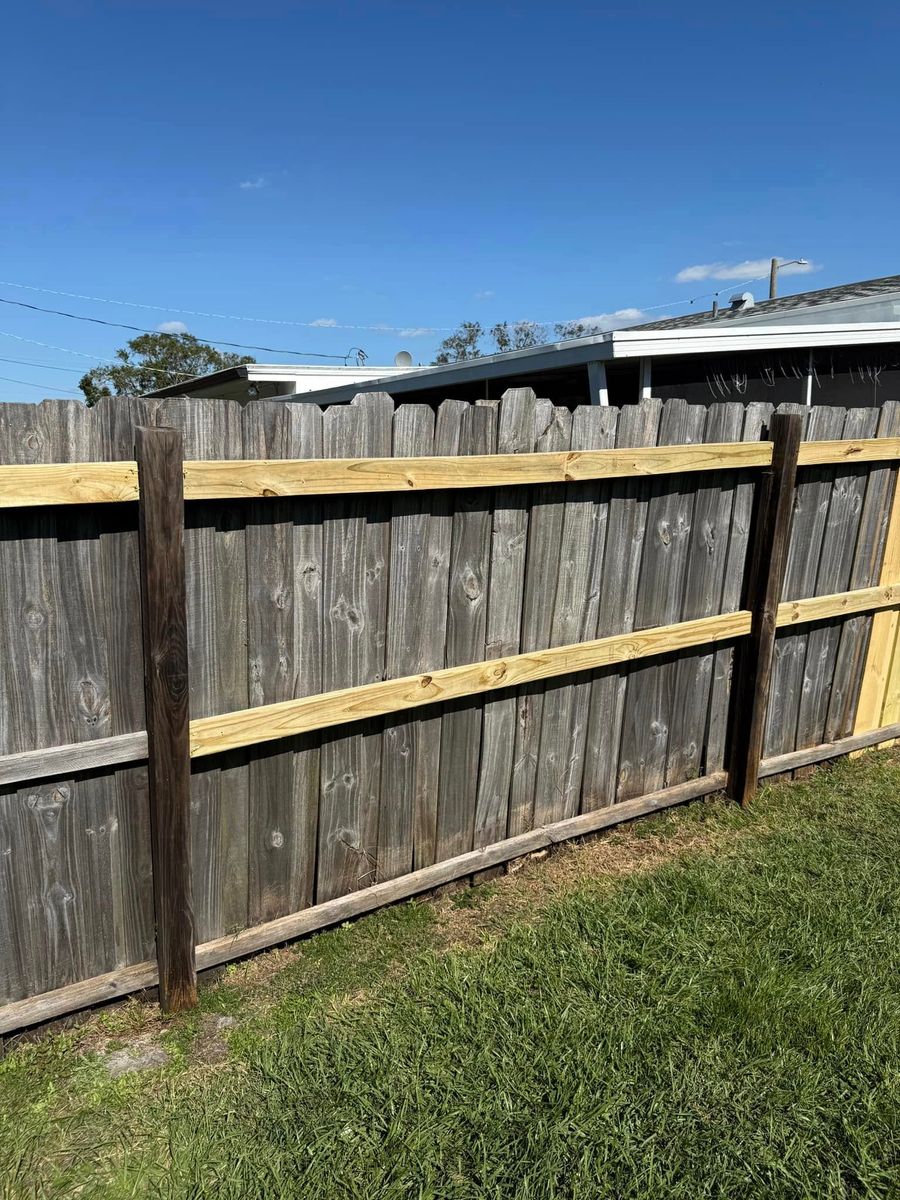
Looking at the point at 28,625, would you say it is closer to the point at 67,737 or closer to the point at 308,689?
the point at 67,737

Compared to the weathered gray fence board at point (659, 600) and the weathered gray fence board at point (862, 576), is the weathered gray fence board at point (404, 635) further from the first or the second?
the weathered gray fence board at point (862, 576)

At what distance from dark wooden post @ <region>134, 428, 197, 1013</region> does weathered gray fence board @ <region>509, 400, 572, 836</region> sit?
1.43 m

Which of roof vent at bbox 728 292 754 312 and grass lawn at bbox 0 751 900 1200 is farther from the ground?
roof vent at bbox 728 292 754 312

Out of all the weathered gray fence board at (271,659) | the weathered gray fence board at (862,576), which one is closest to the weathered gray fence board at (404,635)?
the weathered gray fence board at (271,659)

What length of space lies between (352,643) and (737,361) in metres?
8.31

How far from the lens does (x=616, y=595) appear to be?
371cm

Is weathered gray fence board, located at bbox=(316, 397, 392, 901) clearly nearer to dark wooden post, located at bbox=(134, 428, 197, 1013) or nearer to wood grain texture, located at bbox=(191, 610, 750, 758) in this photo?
wood grain texture, located at bbox=(191, 610, 750, 758)

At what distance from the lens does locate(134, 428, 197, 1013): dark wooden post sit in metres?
2.32

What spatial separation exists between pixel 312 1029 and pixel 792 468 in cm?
321

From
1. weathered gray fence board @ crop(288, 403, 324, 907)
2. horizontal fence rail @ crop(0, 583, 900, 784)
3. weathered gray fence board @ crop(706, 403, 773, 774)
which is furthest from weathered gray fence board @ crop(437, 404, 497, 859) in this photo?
A: weathered gray fence board @ crop(706, 403, 773, 774)

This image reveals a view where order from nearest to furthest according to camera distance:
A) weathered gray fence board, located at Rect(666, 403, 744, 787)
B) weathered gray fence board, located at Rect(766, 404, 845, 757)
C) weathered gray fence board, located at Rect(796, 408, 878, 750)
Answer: weathered gray fence board, located at Rect(666, 403, 744, 787), weathered gray fence board, located at Rect(766, 404, 845, 757), weathered gray fence board, located at Rect(796, 408, 878, 750)

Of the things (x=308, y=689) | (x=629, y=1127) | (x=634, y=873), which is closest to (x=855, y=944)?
(x=634, y=873)

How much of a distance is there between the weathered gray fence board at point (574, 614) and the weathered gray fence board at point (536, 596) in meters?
0.04

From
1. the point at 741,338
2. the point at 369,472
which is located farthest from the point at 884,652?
the point at 741,338
